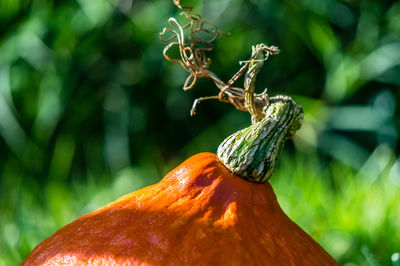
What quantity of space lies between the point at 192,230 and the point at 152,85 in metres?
1.73

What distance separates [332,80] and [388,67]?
0.23 meters

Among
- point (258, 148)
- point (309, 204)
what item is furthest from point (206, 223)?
point (309, 204)

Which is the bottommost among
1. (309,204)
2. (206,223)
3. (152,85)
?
(309,204)

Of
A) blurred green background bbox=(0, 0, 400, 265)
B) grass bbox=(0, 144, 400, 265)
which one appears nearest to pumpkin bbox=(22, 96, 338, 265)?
grass bbox=(0, 144, 400, 265)

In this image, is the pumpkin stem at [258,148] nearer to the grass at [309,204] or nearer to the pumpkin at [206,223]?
the pumpkin at [206,223]

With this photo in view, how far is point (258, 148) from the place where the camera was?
2.34 feet

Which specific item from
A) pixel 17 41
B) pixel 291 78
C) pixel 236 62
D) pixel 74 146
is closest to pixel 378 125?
pixel 291 78

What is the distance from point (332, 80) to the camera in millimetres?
2174

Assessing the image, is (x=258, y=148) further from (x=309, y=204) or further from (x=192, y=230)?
(x=309, y=204)

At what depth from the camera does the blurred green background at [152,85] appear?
216 centimetres

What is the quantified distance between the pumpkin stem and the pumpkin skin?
0.01 m

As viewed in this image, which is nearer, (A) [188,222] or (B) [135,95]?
(A) [188,222]

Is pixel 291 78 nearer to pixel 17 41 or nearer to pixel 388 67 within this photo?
pixel 388 67

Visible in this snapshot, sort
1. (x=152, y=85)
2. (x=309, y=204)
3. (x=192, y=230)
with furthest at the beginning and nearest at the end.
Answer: (x=152, y=85) → (x=309, y=204) → (x=192, y=230)
